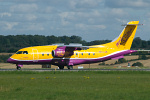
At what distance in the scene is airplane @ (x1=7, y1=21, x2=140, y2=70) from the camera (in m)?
51.9

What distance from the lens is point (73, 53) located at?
54531mm

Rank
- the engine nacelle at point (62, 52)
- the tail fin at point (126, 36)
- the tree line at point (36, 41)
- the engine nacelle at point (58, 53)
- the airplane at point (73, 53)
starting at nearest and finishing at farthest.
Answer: the airplane at point (73, 53) → the engine nacelle at point (58, 53) → the engine nacelle at point (62, 52) → the tail fin at point (126, 36) → the tree line at point (36, 41)

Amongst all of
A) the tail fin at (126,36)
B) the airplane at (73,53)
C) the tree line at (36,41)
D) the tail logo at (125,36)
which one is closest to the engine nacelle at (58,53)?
the airplane at (73,53)

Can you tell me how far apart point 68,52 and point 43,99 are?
35126 mm

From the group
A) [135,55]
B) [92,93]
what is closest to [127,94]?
[92,93]

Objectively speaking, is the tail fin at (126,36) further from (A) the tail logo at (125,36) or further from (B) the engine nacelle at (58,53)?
(B) the engine nacelle at (58,53)

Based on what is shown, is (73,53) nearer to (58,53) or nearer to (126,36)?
(58,53)

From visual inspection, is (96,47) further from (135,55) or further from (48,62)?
(135,55)

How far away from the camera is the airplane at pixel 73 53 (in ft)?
170

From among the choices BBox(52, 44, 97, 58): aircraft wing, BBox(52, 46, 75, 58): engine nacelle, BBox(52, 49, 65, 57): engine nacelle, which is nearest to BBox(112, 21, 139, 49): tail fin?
BBox(52, 44, 97, 58): aircraft wing

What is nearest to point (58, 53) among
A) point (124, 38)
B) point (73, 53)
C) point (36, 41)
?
point (73, 53)

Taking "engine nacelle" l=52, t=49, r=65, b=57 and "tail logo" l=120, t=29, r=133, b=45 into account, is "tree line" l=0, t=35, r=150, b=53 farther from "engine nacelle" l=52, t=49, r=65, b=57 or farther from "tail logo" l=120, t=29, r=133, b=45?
"engine nacelle" l=52, t=49, r=65, b=57

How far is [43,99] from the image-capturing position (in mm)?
19000

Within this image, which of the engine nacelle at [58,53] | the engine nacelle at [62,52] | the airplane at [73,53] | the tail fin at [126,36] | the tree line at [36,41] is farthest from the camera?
the tree line at [36,41]
